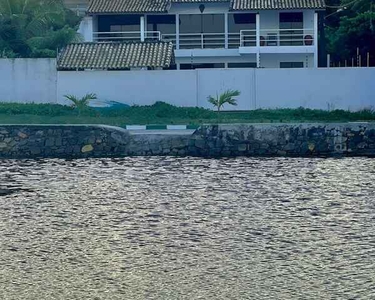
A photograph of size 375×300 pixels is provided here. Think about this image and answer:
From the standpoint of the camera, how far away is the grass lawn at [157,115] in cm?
3550

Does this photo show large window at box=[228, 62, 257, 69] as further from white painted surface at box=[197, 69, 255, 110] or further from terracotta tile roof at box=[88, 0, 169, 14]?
white painted surface at box=[197, 69, 255, 110]

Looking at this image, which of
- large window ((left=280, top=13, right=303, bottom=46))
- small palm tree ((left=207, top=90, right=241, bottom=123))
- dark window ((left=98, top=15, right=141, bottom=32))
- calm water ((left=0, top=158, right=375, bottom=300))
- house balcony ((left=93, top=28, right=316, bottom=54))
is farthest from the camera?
dark window ((left=98, top=15, right=141, bottom=32))

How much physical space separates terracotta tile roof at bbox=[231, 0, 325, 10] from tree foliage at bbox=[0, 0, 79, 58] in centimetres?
894

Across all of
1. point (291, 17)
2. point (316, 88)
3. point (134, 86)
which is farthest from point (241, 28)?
point (316, 88)

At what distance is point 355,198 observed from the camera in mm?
18875

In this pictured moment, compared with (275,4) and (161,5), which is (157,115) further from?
(161,5)

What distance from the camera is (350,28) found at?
50.1 m

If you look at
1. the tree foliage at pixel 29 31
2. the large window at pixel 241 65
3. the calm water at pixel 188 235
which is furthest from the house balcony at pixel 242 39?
the calm water at pixel 188 235

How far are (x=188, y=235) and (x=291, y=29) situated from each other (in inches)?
1512

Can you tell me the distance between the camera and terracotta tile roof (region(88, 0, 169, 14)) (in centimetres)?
5275

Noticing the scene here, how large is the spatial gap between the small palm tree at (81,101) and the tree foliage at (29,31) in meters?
6.87

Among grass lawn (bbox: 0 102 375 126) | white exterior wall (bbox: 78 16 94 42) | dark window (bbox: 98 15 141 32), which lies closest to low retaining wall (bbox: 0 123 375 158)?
grass lawn (bbox: 0 102 375 126)

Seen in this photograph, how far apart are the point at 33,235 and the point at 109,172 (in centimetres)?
964

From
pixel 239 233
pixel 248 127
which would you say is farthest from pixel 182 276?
pixel 248 127
